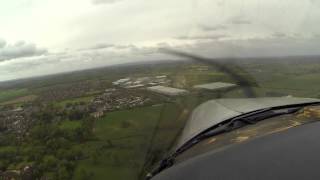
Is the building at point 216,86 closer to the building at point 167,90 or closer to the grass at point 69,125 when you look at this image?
the building at point 167,90

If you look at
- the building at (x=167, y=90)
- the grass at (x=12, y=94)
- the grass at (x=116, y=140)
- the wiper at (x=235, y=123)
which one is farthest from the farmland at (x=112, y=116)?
the grass at (x=12, y=94)

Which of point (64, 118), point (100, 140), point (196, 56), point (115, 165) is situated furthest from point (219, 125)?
point (64, 118)

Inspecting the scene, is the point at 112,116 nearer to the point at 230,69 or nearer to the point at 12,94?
the point at 230,69

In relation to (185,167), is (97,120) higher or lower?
lower

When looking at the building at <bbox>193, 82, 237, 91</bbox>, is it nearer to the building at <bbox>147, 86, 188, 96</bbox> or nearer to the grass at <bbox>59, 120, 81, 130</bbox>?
the building at <bbox>147, 86, 188, 96</bbox>

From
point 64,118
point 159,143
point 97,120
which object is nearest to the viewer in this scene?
point 159,143

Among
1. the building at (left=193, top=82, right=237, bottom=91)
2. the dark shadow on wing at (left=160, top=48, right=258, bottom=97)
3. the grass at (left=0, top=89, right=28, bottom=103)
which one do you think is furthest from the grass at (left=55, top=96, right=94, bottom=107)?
the dark shadow on wing at (left=160, top=48, right=258, bottom=97)

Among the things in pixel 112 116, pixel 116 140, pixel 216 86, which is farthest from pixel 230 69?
pixel 112 116

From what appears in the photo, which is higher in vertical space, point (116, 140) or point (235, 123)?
point (235, 123)

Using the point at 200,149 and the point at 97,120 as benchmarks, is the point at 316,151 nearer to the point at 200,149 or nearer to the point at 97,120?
the point at 200,149
